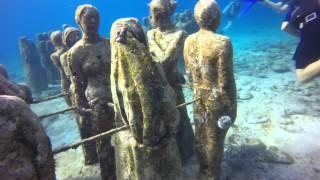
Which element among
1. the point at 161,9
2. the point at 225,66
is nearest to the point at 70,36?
the point at 161,9

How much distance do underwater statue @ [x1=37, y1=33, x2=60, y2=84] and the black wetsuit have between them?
13.0 m

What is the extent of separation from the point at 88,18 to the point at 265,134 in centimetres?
528

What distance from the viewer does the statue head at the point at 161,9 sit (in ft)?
18.2

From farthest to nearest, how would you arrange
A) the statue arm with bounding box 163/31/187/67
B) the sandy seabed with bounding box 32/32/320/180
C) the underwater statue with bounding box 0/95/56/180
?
the sandy seabed with bounding box 32/32/320/180 < the statue arm with bounding box 163/31/187/67 < the underwater statue with bounding box 0/95/56/180

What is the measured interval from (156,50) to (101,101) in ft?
4.66

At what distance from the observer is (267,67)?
14508mm

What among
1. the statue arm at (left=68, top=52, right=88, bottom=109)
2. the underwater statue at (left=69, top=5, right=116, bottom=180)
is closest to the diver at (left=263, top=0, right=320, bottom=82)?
the underwater statue at (left=69, top=5, right=116, bottom=180)

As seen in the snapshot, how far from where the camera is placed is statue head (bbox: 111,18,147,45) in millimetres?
3094

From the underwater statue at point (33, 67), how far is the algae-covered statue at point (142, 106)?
14359 millimetres

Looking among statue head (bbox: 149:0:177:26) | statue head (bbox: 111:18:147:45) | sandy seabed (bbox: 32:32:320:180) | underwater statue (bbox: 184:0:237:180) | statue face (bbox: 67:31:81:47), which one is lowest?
sandy seabed (bbox: 32:32:320:180)

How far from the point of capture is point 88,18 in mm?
5055

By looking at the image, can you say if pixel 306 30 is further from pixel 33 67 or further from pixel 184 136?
pixel 33 67

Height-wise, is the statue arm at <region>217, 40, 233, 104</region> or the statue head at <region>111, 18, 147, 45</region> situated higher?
the statue head at <region>111, 18, 147, 45</region>

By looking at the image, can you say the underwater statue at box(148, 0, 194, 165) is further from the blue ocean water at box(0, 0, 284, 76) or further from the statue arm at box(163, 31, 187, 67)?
the blue ocean water at box(0, 0, 284, 76)
